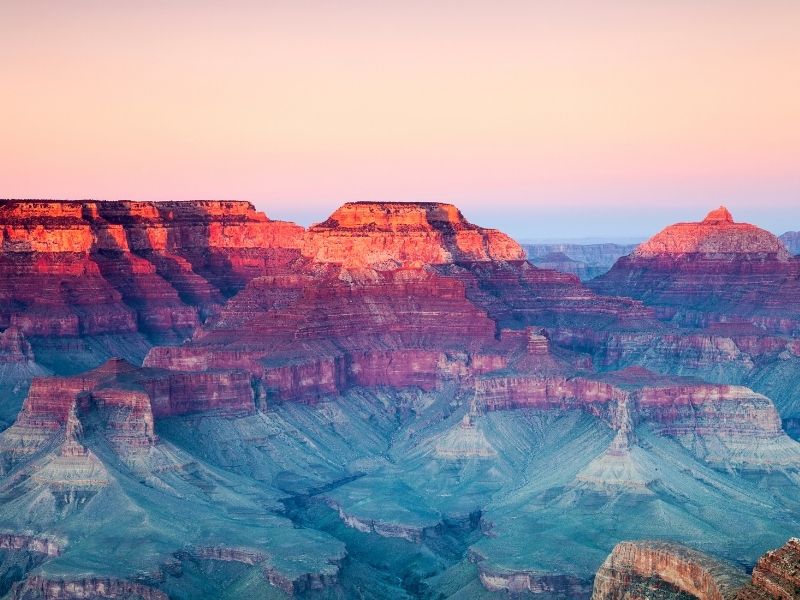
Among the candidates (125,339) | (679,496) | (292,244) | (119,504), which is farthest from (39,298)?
(679,496)

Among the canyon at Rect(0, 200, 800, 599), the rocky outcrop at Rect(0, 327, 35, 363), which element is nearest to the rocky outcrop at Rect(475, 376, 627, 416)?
the canyon at Rect(0, 200, 800, 599)

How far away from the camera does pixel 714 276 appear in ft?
500

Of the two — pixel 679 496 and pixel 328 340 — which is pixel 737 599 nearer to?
pixel 679 496

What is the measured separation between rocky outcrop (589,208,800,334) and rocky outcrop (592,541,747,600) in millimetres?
77595

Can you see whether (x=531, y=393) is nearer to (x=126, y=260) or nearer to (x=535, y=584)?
(x=535, y=584)

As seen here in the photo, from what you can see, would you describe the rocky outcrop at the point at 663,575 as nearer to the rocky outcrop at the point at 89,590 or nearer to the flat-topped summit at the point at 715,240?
the rocky outcrop at the point at 89,590

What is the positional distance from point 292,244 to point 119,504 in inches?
2681

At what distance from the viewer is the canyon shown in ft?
261

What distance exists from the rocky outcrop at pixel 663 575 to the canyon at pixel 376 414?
0.37ft

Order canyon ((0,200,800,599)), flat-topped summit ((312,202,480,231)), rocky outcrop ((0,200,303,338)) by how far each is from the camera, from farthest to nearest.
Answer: rocky outcrop ((0,200,303,338)) < flat-topped summit ((312,202,480,231)) < canyon ((0,200,800,599))

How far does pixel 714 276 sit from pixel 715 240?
597 cm

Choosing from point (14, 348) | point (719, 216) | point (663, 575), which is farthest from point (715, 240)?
point (663, 575)

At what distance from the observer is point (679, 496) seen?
87875mm

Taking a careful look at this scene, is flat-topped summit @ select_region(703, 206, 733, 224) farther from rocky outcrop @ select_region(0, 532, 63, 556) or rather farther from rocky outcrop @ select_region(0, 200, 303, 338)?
rocky outcrop @ select_region(0, 532, 63, 556)
